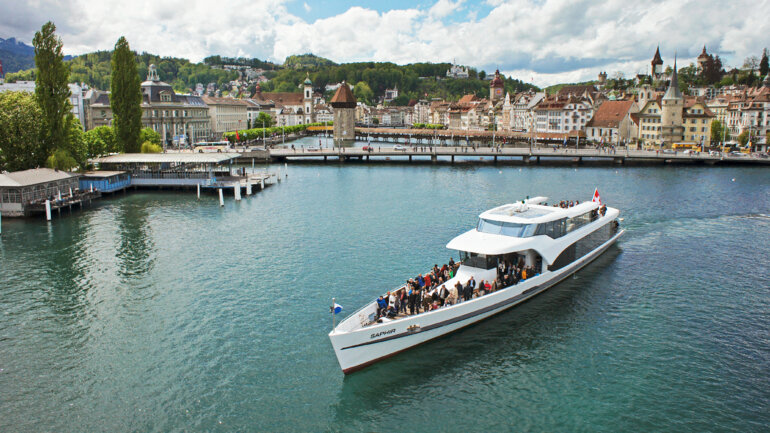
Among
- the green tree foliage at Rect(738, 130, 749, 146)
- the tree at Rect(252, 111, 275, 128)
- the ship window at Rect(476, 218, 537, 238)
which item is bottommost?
the ship window at Rect(476, 218, 537, 238)

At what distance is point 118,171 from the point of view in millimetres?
72188

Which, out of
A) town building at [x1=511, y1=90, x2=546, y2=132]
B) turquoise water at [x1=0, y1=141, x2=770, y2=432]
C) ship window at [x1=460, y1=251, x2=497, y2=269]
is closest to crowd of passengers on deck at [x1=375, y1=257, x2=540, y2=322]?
ship window at [x1=460, y1=251, x2=497, y2=269]

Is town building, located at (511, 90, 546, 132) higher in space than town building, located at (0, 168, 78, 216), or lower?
higher

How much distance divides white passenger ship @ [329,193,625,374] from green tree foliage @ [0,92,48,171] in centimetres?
5047

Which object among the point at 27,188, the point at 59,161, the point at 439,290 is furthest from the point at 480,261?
the point at 59,161

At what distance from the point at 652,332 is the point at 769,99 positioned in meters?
110

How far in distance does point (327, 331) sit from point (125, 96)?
63.5 m

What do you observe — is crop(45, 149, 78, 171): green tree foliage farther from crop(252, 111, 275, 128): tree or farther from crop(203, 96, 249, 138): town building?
crop(252, 111, 275, 128): tree

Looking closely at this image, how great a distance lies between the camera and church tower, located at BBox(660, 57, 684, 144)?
11912 cm

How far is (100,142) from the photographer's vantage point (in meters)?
74.2

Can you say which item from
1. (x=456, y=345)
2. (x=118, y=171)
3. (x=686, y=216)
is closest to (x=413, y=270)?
(x=456, y=345)

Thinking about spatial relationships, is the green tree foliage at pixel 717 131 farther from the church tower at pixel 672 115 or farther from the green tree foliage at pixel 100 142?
the green tree foliage at pixel 100 142

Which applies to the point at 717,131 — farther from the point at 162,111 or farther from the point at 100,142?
the point at 162,111

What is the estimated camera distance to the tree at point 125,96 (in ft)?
253
